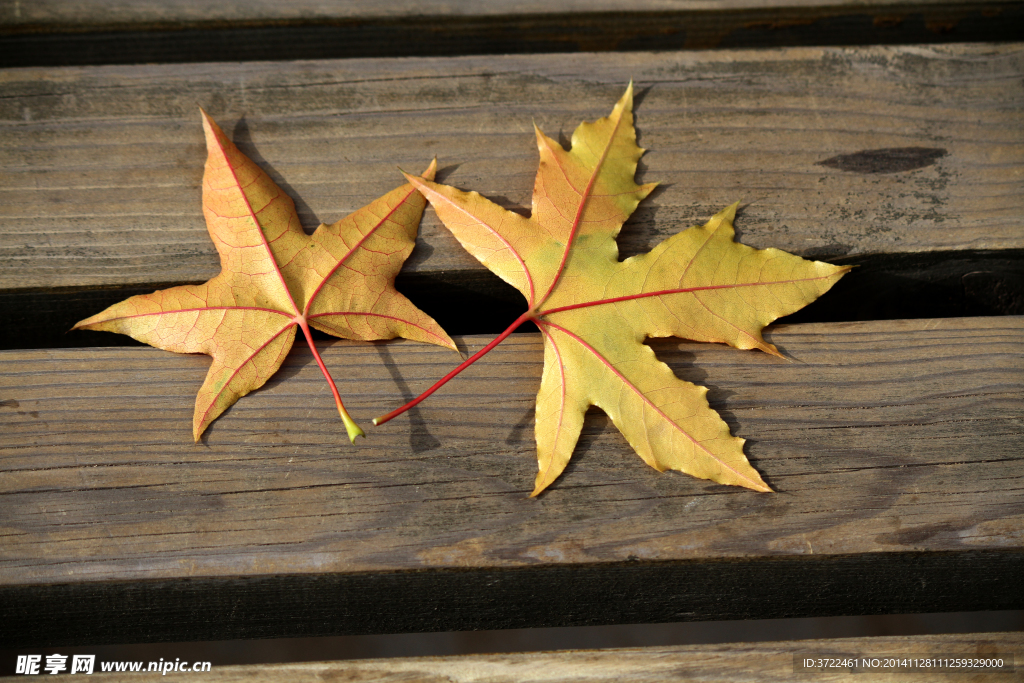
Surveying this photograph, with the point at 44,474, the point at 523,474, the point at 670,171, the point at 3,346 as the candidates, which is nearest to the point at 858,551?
the point at 523,474

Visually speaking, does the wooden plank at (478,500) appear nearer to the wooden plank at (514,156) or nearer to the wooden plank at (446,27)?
the wooden plank at (514,156)

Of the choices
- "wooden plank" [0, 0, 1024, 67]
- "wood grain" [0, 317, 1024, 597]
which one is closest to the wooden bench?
"wood grain" [0, 317, 1024, 597]

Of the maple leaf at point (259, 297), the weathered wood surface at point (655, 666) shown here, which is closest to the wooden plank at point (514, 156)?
the maple leaf at point (259, 297)

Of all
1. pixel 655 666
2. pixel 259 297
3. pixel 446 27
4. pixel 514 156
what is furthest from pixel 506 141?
pixel 655 666

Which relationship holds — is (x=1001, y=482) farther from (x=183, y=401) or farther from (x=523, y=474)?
(x=183, y=401)

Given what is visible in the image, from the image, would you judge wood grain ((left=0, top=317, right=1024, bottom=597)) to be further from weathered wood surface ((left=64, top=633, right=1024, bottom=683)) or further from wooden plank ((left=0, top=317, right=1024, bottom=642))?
weathered wood surface ((left=64, top=633, right=1024, bottom=683))

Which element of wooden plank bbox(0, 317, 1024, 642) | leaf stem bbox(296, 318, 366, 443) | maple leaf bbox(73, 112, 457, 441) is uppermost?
maple leaf bbox(73, 112, 457, 441)
